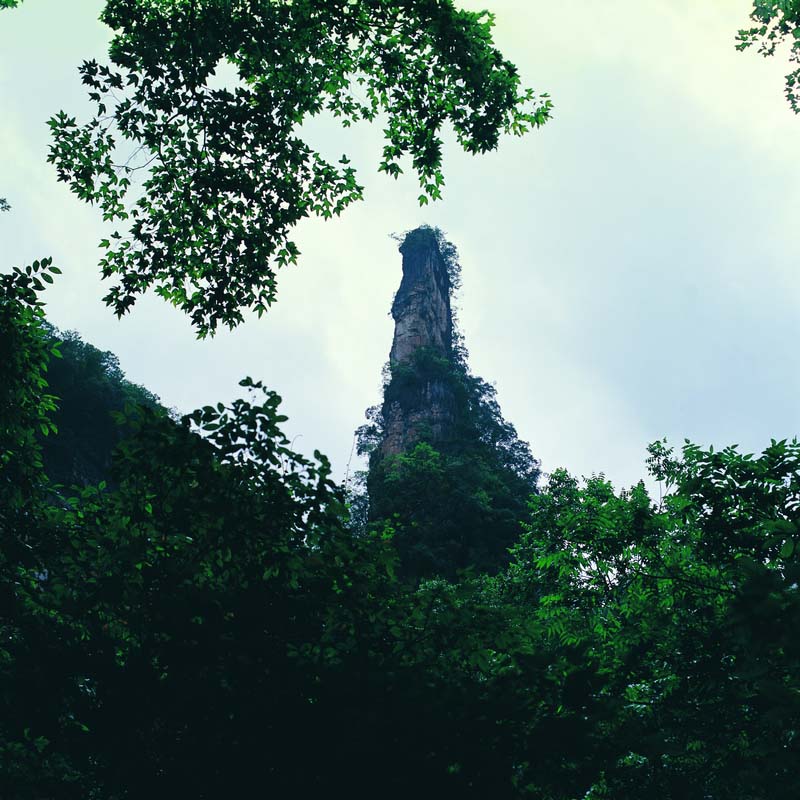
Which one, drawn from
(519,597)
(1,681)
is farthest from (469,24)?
(519,597)

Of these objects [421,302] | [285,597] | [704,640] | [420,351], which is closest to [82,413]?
[420,351]

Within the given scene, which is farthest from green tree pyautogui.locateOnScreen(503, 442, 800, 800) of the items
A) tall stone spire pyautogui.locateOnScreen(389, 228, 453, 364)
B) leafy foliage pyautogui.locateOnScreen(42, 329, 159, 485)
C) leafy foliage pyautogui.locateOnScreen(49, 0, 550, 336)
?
tall stone spire pyautogui.locateOnScreen(389, 228, 453, 364)

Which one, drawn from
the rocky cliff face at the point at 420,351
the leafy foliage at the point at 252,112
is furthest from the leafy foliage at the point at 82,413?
the leafy foliage at the point at 252,112

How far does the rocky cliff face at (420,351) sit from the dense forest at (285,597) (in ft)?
117

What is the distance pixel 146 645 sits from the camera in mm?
3193

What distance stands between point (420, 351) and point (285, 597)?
4486 cm

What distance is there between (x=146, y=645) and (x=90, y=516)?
177cm

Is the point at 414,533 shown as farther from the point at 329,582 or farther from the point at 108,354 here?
the point at 329,582

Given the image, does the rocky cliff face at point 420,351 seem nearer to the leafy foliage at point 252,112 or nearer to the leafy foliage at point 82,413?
the leafy foliage at point 82,413

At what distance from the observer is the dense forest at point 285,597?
9.57ft

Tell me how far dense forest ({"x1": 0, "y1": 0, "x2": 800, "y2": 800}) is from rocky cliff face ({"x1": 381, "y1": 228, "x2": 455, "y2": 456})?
1403 inches

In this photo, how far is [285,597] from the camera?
3521 mm

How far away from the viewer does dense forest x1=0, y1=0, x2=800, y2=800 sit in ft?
9.57

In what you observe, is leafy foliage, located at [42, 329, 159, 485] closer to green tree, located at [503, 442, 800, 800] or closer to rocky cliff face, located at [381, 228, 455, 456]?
rocky cliff face, located at [381, 228, 455, 456]
